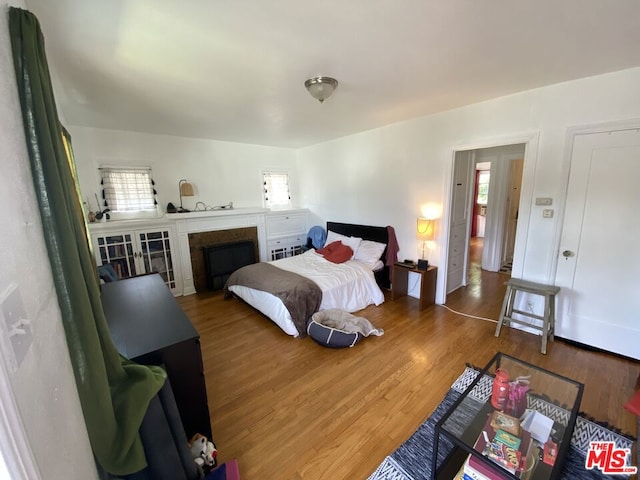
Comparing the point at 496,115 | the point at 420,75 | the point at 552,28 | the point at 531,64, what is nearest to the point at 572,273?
the point at 496,115

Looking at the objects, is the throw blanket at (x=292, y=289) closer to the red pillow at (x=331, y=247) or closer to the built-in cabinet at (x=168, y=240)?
the red pillow at (x=331, y=247)

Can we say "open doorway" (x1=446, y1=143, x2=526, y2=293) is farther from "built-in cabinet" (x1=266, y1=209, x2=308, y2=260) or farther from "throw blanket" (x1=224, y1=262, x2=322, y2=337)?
"built-in cabinet" (x1=266, y1=209, x2=308, y2=260)

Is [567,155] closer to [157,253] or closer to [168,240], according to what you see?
[168,240]

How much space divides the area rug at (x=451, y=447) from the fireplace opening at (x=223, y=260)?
3.52 m

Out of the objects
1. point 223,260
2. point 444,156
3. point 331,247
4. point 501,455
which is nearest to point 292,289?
point 331,247

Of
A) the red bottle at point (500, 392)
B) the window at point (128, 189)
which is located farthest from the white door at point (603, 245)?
the window at point (128, 189)

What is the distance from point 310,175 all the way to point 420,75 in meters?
3.30

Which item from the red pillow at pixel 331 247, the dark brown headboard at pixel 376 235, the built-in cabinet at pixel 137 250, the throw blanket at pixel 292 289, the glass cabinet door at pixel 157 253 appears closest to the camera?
the throw blanket at pixel 292 289

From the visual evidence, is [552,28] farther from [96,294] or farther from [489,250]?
[489,250]

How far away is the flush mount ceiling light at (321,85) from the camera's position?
216 cm

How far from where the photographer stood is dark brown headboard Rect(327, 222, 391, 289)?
394 cm

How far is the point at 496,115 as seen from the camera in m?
2.82

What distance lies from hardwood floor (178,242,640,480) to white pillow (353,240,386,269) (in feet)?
2.66

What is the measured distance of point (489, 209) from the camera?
4.91 meters
